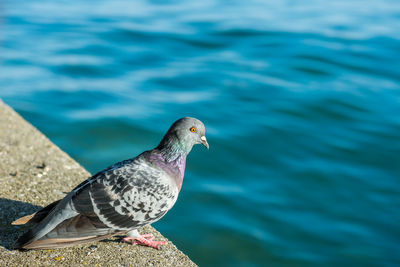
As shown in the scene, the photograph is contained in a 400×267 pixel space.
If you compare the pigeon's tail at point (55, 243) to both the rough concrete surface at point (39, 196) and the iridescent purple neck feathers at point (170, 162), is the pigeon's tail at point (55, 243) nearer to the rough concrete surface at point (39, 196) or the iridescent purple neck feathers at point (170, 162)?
the rough concrete surface at point (39, 196)

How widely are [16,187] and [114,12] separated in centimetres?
1255

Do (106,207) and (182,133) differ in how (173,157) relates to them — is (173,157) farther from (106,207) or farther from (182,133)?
(106,207)

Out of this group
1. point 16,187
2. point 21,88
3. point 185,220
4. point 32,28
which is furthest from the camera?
point 32,28

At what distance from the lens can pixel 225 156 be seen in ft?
27.6

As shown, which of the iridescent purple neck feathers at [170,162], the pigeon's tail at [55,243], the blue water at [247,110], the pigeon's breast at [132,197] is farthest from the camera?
the blue water at [247,110]

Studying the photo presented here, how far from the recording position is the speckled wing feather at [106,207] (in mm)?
3615

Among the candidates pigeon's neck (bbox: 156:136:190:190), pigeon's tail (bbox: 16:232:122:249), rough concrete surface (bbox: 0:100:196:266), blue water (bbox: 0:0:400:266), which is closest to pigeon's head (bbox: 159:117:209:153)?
pigeon's neck (bbox: 156:136:190:190)

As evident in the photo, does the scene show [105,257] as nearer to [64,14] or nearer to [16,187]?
[16,187]

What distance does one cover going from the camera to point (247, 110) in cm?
991

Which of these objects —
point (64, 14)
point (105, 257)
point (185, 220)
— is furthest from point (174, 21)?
point (105, 257)

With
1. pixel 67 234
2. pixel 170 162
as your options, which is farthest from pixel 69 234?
pixel 170 162

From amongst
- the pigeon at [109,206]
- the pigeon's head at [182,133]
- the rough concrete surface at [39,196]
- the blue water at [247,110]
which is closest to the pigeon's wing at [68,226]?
the pigeon at [109,206]

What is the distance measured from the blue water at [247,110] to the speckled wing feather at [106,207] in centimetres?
253

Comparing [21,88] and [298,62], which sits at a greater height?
[298,62]
